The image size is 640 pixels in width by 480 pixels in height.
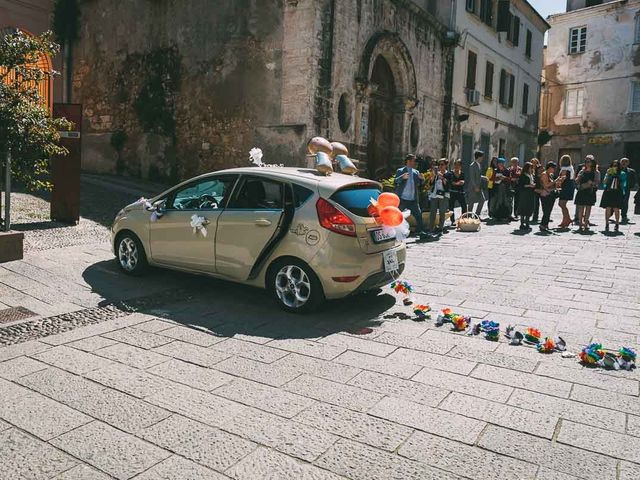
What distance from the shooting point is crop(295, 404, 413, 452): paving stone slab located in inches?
129

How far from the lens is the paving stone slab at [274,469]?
2873 millimetres

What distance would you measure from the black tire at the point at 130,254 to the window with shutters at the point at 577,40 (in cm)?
3582

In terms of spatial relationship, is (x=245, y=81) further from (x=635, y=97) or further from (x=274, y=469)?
(x=635, y=97)

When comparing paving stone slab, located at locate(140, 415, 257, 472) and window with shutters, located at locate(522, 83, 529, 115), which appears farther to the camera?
window with shutters, located at locate(522, 83, 529, 115)

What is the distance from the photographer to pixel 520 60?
31016 millimetres

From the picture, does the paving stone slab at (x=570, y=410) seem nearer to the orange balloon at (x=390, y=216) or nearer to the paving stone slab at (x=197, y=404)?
the paving stone slab at (x=197, y=404)

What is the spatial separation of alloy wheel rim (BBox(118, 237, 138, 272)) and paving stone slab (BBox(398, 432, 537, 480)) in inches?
196

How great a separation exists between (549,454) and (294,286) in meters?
3.24

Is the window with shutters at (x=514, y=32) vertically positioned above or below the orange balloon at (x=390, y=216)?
above

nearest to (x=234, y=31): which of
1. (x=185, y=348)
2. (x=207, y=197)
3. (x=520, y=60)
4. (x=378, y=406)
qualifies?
(x=207, y=197)

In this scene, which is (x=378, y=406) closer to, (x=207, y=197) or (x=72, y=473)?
(x=72, y=473)

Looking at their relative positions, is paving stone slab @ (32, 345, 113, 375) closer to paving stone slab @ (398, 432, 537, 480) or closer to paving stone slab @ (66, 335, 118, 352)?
paving stone slab @ (66, 335, 118, 352)

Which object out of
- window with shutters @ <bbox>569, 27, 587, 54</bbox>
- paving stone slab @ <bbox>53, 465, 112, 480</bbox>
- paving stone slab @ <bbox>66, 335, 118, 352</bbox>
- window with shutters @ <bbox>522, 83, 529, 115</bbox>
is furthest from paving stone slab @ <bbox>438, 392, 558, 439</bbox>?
window with shutters @ <bbox>569, 27, 587, 54</bbox>

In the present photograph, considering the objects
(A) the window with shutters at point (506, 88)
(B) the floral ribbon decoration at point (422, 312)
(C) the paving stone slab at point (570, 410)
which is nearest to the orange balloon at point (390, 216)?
(B) the floral ribbon decoration at point (422, 312)
